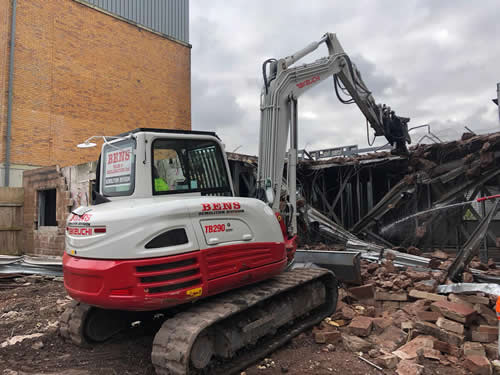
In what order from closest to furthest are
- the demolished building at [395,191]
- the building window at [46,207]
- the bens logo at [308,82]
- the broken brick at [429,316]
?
the broken brick at [429,316]
the bens logo at [308,82]
the demolished building at [395,191]
the building window at [46,207]

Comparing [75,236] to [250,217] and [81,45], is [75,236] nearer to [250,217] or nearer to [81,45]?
[250,217]

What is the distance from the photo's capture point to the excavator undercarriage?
3.49 m

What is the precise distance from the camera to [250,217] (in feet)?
14.4

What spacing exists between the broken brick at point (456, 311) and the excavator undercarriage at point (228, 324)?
1.39 meters

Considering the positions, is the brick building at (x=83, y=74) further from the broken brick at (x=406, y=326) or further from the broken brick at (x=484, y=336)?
the broken brick at (x=484, y=336)

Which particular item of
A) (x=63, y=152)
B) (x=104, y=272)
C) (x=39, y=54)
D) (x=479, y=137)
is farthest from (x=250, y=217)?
(x=39, y=54)

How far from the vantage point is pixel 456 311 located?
4898 millimetres

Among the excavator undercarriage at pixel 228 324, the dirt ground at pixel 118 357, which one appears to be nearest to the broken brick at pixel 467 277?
the excavator undercarriage at pixel 228 324

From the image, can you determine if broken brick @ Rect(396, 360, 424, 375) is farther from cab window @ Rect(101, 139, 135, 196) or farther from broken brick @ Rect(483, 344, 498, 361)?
cab window @ Rect(101, 139, 135, 196)

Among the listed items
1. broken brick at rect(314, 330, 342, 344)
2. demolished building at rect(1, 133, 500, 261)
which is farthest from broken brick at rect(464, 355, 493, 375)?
demolished building at rect(1, 133, 500, 261)

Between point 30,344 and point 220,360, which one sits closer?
point 220,360

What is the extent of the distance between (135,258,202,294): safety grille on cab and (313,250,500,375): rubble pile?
2056 millimetres

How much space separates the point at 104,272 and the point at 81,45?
708 inches

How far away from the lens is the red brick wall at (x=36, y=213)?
10.8 m
